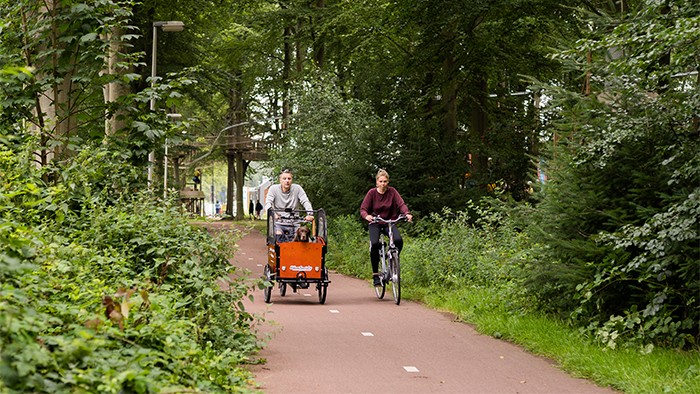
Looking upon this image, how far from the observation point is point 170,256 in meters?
9.66

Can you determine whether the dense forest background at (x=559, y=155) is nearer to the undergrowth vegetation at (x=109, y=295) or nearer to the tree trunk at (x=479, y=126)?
the undergrowth vegetation at (x=109, y=295)

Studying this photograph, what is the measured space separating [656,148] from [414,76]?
21087mm

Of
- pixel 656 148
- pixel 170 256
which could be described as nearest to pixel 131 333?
pixel 170 256

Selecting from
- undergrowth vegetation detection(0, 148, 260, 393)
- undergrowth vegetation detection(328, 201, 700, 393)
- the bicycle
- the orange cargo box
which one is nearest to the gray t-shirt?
the orange cargo box

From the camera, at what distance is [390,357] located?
9.59 metres

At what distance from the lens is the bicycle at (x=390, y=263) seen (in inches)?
588

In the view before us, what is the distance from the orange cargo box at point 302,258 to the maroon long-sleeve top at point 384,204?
4.17 ft

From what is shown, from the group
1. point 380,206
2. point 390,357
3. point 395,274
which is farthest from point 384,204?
point 390,357

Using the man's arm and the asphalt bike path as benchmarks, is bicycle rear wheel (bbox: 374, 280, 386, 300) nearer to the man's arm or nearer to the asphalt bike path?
the asphalt bike path

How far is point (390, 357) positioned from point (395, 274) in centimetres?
544

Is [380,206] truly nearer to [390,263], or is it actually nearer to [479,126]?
[390,263]

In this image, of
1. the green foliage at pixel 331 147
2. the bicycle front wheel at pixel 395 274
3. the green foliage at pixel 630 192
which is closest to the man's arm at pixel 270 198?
the bicycle front wheel at pixel 395 274

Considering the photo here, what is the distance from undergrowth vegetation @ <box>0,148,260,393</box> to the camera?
509 cm

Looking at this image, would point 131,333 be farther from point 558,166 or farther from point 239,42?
point 239,42
